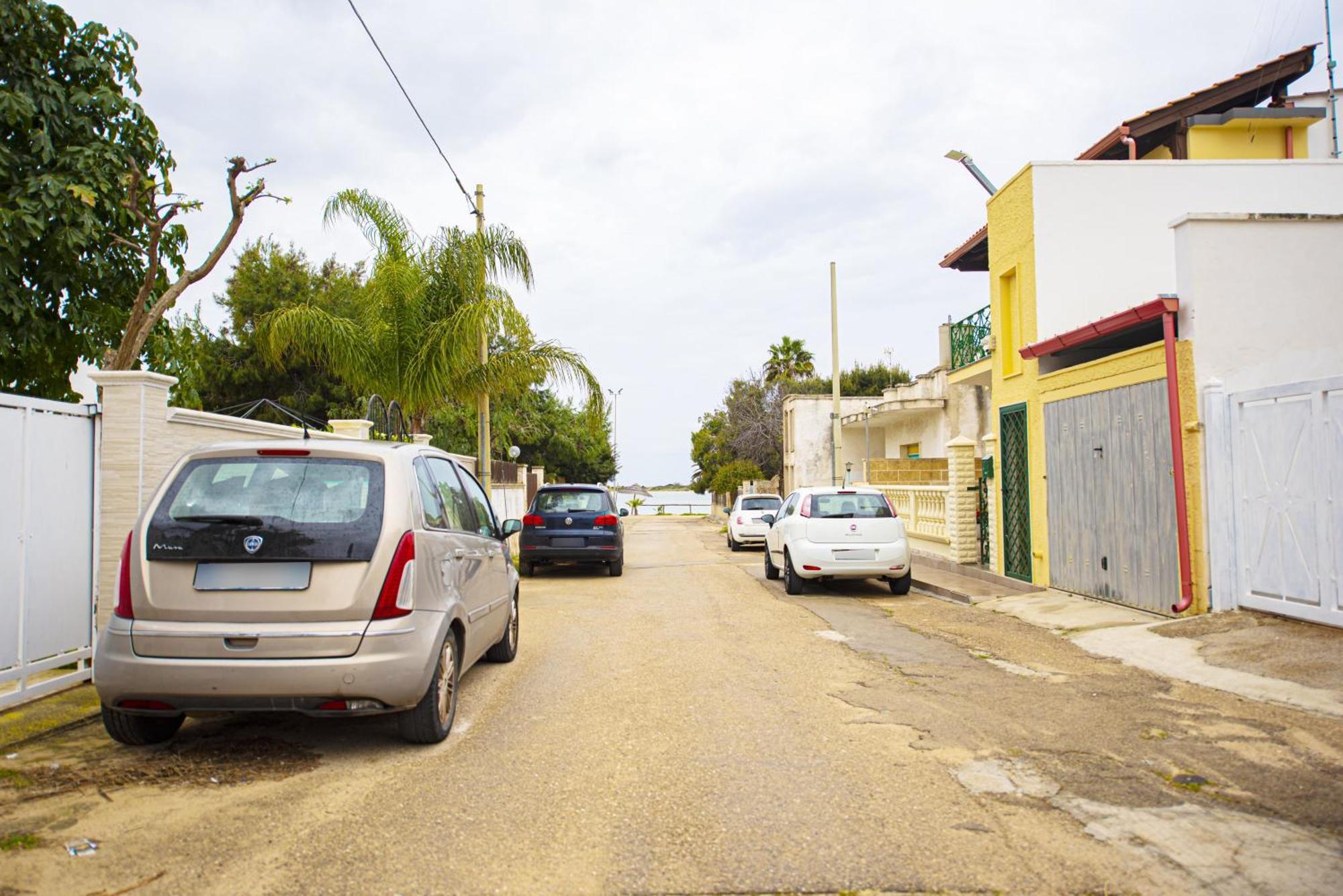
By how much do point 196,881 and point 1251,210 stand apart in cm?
1566

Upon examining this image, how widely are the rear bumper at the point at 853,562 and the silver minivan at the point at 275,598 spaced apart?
26.7ft

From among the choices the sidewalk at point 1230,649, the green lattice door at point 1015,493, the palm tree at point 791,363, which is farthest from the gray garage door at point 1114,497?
the palm tree at point 791,363

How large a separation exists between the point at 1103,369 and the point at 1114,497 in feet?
4.88

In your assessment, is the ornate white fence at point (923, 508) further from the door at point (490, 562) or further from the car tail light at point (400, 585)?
the car tail light at point (400, 585)

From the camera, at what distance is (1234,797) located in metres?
4.40

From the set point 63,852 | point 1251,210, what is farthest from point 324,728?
point 1251,210

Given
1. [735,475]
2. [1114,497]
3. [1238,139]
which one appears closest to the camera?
[1114,497]

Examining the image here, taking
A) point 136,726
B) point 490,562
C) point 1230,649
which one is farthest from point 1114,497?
point 136,726

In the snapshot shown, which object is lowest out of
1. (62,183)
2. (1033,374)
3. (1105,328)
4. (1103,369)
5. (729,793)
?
(729,793)

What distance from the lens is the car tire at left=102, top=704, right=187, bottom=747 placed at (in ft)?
16.6

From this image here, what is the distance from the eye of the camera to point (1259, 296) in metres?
9.45

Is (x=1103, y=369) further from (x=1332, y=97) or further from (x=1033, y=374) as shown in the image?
(x=1332, y=97)

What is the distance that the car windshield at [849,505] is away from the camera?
42.5 feet

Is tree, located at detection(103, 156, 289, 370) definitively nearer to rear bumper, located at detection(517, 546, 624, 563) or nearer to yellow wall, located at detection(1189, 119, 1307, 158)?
rear bumper, located at detection(517, 546, 624, 563)
